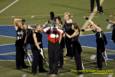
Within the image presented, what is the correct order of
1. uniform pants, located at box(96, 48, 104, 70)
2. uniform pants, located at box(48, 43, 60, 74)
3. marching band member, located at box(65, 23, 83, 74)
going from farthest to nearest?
1. uniform pants, located at box(96, 48, 104, 70)
2. marching band member, located at box(65, 23, 83, 74)
3. uniform pants, located at box(48, 43, 60, 74)

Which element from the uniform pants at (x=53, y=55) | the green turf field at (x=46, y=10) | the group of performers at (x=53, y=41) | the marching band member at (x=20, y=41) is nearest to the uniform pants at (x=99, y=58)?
the group of performers at (x=53, y=41)

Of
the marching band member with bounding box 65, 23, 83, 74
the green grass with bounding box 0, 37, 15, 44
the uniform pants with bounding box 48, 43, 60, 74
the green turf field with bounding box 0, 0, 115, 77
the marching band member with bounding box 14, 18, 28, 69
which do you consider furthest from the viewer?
the green turf field with bounding box 0, 0, 115, 77

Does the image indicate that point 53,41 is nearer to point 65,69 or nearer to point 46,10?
point 65,69

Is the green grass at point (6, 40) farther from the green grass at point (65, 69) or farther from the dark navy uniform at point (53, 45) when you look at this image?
the dark navy uniform at point (53, 45)

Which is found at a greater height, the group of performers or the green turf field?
the green turf field

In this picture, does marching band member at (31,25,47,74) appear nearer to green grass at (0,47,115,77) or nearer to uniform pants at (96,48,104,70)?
green grass at (0,47,115,77)

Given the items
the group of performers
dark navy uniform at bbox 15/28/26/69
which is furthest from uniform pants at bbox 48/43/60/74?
dark navy uniform at bbox 15/28/26/69

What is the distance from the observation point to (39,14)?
1371 inches

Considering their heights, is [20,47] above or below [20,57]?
above

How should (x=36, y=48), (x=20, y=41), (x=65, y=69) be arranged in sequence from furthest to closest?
(x=20, y=41) → (x=65, y=69) → (x=36, y=48)

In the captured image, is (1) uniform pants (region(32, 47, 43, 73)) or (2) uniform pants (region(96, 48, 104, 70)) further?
(2) uniform pants (region(96, 48, 104, 70))

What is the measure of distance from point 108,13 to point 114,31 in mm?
10384

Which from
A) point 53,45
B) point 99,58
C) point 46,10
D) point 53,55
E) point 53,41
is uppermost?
point 46,10

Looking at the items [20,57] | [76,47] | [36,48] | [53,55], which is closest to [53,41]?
[53,55]
